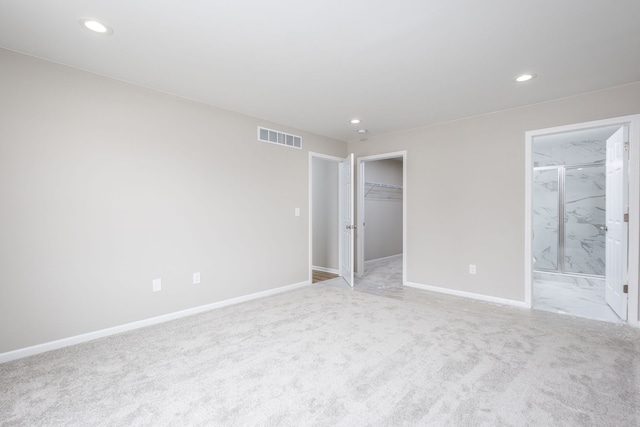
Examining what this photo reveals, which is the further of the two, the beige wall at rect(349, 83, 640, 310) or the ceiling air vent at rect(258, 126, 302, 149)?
the ceiling air vent at rect(258, 126, 302, 149)

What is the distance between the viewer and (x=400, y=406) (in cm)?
184

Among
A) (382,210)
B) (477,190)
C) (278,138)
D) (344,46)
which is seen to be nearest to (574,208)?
(477,190)

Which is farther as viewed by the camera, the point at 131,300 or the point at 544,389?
the point at 131,300

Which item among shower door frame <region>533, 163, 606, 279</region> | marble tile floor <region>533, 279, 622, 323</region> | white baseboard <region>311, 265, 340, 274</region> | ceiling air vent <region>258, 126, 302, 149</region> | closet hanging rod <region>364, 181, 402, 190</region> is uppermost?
ceiling air vent <region>258, 126, 302, 149</region>

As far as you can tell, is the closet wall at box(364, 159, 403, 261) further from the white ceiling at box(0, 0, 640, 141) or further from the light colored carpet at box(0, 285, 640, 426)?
the light colored carpet at box(0, 285, 640, 426)

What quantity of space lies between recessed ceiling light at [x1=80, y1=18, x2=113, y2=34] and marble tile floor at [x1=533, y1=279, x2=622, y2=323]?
5.13 metres

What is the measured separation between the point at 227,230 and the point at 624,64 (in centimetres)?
434

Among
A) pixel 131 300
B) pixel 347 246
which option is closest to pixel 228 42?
pixel 131 300

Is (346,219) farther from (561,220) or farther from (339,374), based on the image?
(561,220)

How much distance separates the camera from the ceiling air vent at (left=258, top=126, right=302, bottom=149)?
432cm

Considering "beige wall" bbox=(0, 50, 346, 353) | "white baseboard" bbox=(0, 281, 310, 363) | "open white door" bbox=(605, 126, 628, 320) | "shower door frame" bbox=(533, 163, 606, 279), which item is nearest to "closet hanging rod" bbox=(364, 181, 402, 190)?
"shower door frame" bbox=(533, 163, 606, 279)

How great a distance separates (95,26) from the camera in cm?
216

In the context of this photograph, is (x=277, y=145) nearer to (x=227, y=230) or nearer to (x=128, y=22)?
(x=227, y=230)

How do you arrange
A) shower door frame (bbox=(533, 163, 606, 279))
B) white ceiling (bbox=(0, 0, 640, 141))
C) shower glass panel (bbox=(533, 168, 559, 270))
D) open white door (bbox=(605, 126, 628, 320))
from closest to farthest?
white ceiling (bbox=(0, 0, 640, 141)) < open white door (bbox=(605, 126, 628, 320)) < shower door frame (bbox=(533, 163, 606, 279)) < shower glass panel (bbox=(533, 168, 559, 270))
